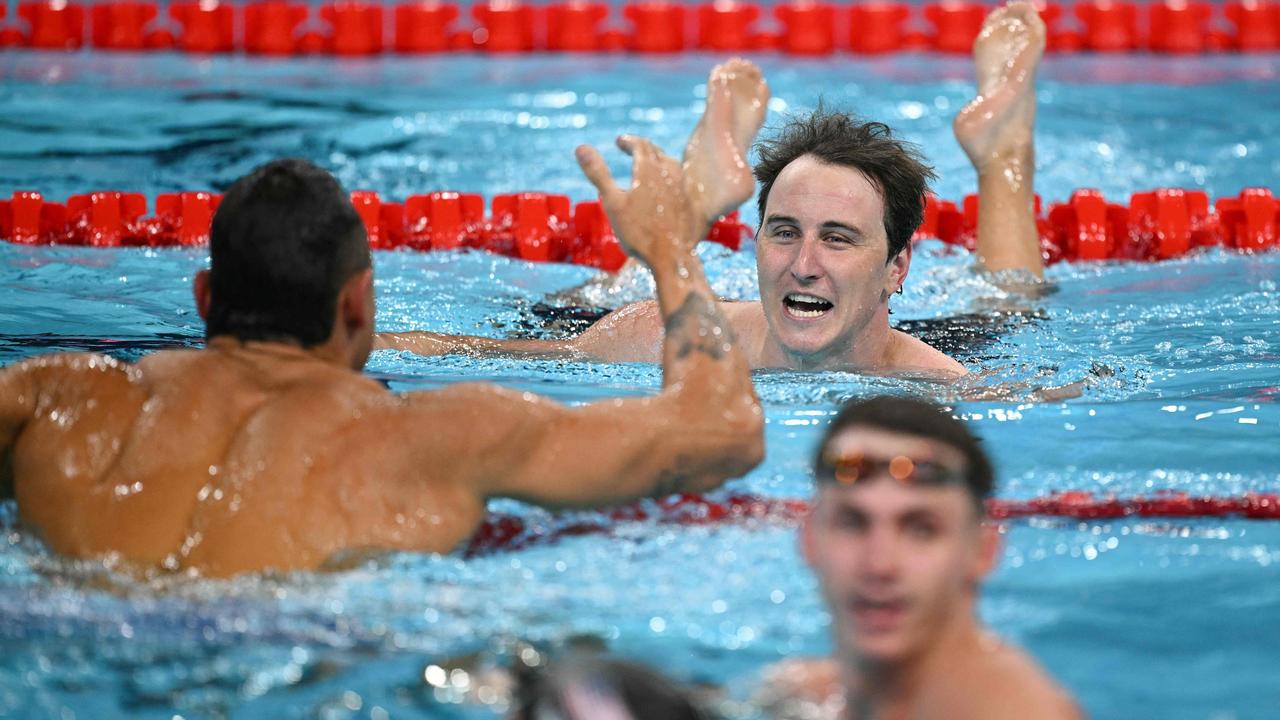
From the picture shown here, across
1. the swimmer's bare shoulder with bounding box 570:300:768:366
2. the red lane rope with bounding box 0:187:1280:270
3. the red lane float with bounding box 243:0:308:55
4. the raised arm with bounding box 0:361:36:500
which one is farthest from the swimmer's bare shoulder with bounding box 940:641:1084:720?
the red lane float with bounding box 243:0:308:55

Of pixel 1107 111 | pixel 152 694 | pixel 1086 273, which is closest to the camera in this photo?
pixel 152 694

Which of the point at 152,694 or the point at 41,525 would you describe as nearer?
the point at 152,694

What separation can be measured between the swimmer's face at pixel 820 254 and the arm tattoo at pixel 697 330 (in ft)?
4.08

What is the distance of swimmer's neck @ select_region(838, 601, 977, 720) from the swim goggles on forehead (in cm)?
15

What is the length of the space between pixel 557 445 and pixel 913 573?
2.76ft

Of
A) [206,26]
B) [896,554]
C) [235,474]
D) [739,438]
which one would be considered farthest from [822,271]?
[206,26]

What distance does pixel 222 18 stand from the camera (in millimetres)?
10625

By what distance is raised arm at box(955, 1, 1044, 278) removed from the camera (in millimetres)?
5090

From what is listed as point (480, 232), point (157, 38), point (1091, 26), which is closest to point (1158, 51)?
point (1091, 26)

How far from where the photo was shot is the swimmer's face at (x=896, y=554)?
1.63 metres

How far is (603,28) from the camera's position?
10.9 m

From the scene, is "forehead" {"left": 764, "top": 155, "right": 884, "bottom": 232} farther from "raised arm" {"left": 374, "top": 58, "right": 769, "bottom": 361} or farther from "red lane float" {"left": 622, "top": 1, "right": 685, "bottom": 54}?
"red lane float" {"left": 622, "top": 1, "right": 685, "bottom": 54}

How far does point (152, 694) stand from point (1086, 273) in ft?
15.0

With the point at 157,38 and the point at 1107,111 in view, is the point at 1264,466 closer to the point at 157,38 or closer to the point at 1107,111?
the point at 1107,111
